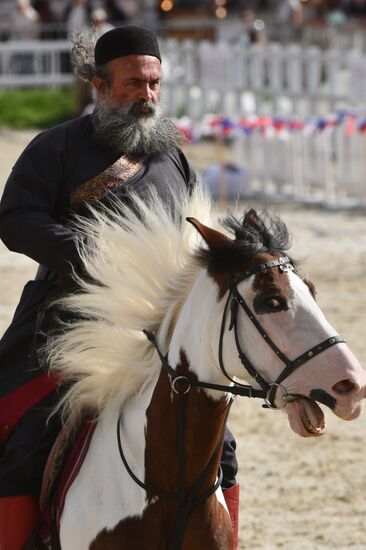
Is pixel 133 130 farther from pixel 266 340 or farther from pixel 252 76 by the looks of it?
pixel 252 76

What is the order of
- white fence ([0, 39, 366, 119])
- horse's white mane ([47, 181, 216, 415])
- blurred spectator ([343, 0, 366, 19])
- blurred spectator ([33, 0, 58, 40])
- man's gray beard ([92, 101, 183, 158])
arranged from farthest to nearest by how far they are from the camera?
blurred spectator ([33, 0, 58, 40])
blurred spectator ([343, 0, 366, 19])
white fence ([0, 39, 366, 119])
man's gray beard ([92, 101, 183, 158])
horse's white mane ([47, 181, 216, 415])

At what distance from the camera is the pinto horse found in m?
3.26

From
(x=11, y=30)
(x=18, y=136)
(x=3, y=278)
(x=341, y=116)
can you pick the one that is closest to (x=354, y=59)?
(x=341, y=116)

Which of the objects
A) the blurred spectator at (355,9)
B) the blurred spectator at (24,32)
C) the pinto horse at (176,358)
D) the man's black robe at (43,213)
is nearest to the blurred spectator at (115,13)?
the blurred spectator at (24,32)

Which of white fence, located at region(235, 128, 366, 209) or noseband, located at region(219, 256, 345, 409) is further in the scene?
white fence, located at region(235, 128, 366, 209)

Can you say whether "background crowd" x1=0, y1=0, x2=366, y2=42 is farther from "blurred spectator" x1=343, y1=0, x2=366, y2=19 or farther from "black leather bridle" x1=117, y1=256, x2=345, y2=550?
"black leather bridle" x1=117, y1=256, x2=345, y2=550

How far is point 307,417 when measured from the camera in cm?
323

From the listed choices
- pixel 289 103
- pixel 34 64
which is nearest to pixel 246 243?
pixel 289 103

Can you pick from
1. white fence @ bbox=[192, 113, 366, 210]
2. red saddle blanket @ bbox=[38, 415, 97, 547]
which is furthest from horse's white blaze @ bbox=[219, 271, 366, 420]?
white fence @ bbox=[192, 113, 366, 210]

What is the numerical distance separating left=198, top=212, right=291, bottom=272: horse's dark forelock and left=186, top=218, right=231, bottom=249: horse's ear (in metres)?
0.01

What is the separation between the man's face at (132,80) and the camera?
407 centimetres

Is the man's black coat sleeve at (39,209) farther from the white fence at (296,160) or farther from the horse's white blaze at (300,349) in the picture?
the white fence at (296,160)

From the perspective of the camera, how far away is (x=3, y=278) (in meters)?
11.9

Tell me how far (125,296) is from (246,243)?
Result: 495 mm
